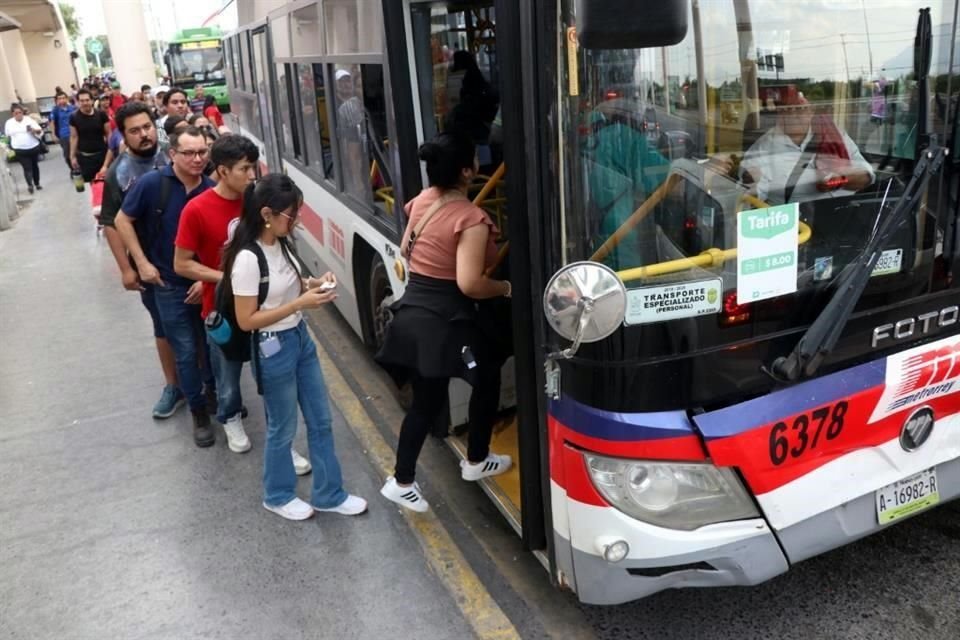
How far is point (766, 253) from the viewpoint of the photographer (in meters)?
2.12

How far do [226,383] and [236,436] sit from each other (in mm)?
380

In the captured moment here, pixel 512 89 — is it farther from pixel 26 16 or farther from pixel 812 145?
pixel 26 16

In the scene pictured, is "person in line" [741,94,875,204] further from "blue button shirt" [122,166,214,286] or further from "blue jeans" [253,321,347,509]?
"blue button shirt" [122,166,214,286]

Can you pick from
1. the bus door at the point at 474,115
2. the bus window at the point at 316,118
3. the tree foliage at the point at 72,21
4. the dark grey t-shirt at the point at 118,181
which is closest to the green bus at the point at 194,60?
the bus window at the point at 316,118

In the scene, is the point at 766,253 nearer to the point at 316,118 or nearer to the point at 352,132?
the point at 352,132

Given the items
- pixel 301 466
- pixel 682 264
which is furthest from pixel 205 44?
pixel 682 264

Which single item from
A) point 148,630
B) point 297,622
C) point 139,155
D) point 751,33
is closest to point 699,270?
point 751,33

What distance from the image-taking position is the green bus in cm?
2664

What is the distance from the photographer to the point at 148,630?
2934mm

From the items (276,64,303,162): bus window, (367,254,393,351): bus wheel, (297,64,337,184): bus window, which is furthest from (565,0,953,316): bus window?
(276,64,303,162): bus window

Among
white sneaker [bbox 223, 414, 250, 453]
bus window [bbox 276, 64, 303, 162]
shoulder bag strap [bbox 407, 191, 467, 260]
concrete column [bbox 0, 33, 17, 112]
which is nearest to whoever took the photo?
shoulder bag strap [bbox 407, 191, 467, 260]

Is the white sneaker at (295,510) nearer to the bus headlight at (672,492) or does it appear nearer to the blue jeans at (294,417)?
the blue jeans at (294,417)

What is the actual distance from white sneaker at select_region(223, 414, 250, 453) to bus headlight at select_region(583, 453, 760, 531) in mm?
2690

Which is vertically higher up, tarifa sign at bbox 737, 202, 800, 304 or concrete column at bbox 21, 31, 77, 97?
concrete column at bbox 21, 31, 77, 97
